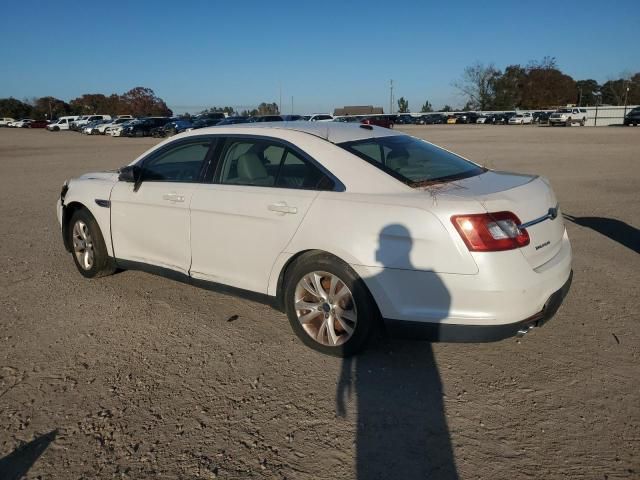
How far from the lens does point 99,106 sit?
120 metres

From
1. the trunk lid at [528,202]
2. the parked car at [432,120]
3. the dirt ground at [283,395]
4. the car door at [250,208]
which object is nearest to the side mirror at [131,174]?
the car door at [250,208]

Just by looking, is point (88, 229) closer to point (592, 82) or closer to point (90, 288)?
point (90, 288)

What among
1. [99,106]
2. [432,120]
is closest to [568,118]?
[432,120]

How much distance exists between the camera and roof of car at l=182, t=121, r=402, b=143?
13.5 feet

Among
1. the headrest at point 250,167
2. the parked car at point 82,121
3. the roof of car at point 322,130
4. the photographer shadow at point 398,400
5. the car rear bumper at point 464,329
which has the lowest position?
the photographer shadow at point 398,400

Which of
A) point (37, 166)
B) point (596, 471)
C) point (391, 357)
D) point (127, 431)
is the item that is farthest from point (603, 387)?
point (37, 166)

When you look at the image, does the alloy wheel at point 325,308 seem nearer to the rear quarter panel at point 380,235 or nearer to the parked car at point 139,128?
the rear quarter panel at point 380,235

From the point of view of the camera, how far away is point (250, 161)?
4.30m

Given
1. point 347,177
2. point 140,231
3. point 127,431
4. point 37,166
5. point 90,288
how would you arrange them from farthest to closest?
point 37,166 < point 90,288 < point 140,231 < point 347,177 < point 127,431

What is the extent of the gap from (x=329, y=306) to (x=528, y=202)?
1.46m

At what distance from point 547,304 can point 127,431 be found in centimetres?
263

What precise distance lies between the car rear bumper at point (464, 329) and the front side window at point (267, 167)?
1056 mm

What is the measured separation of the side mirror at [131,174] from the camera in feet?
16.0

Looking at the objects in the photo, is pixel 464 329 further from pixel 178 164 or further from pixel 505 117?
pixel 505 117
